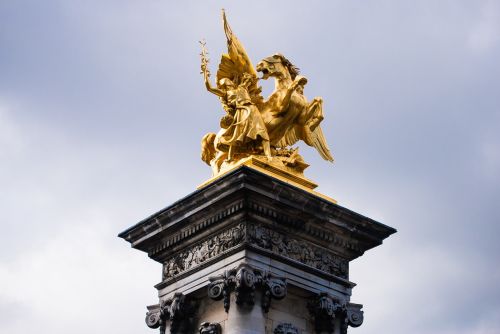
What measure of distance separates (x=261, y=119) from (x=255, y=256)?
3913 mm

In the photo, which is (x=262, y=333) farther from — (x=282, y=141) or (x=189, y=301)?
(x=282, y=141)

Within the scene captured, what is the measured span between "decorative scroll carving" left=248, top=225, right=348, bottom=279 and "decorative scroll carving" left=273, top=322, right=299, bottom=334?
153 centimetres

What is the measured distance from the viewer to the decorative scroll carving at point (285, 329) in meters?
25.4

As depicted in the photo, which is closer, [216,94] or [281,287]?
[281,287]

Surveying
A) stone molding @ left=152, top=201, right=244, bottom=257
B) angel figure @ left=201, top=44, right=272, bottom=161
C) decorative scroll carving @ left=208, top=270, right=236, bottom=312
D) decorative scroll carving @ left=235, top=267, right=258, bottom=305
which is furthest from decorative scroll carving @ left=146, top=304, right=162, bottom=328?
angel figure @ left=201, top=44, right=272, bottom=161

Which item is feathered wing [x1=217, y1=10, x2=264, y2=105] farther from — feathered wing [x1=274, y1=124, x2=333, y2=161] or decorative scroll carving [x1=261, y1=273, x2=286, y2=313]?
decorative scroll carving [x1=261, y1=273, x2=286, y2=313]

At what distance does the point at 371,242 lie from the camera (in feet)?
90.0

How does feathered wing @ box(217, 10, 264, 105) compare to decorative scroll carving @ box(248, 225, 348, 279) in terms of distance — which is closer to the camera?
decorative scroll carving @ box(248, 225, 348, 279)

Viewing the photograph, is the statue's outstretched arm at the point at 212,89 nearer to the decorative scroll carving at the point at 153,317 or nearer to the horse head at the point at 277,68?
the horse head at the point at 277,68

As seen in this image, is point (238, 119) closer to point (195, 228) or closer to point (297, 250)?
point (195, 228)

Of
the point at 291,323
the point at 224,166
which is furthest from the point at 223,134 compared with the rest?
the point at 291,323

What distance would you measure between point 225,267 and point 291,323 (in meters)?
1.88

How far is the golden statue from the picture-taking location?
90.6ft

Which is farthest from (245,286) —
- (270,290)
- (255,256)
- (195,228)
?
(195,228)
